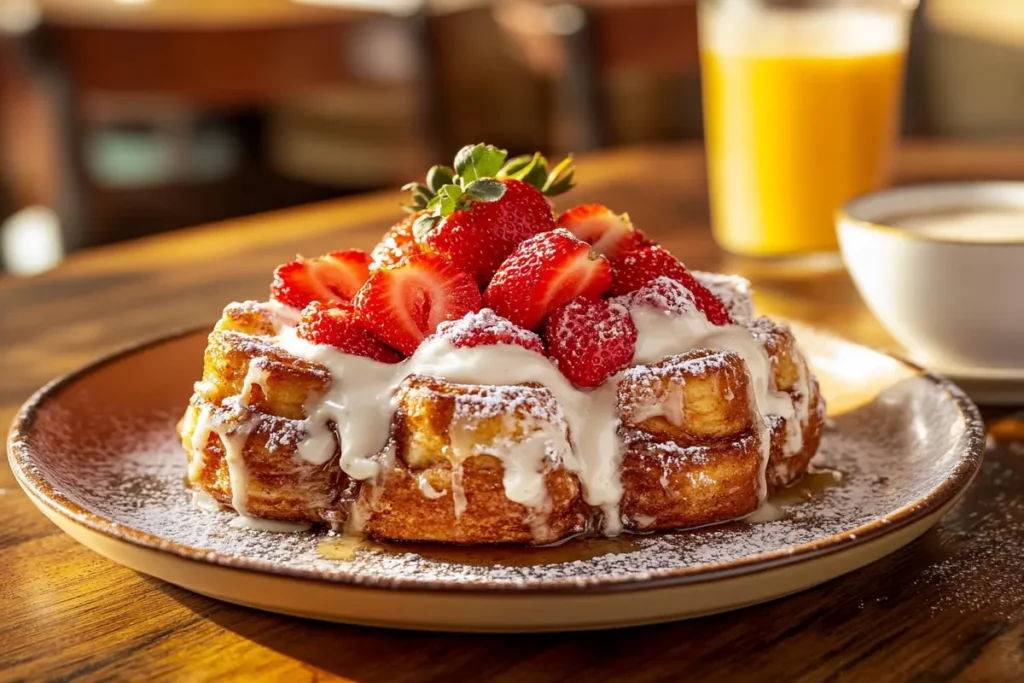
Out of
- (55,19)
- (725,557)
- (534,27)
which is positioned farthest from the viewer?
(534,27)

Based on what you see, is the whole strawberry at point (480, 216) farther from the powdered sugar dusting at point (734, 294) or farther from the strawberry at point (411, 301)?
the powdered sugar dusting at point (734, 294)

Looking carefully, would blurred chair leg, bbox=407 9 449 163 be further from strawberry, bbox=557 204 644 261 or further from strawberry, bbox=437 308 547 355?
strawberry, bbox=437 308 547 355

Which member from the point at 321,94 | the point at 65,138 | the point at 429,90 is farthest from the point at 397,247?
the point at 321,94

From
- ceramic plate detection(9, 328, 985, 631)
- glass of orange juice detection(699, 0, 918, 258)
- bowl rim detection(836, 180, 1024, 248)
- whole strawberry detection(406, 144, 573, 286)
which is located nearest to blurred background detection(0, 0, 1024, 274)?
glass of orange juice detection(699, 0, 918, 258)

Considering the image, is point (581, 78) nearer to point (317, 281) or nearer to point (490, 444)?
point (317, 281)

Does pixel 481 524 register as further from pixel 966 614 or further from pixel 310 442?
pixel 966 614

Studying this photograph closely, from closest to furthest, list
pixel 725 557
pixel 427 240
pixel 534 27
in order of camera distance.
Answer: pixel 725 557, pixel 427 240, pixel 534 27

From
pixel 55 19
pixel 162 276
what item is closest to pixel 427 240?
pixel 162 276
